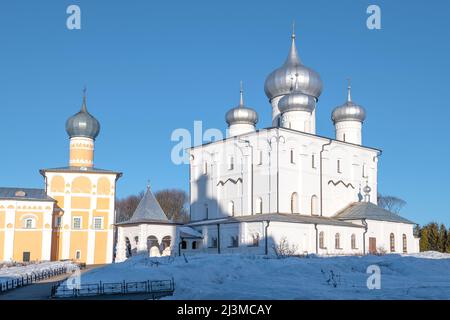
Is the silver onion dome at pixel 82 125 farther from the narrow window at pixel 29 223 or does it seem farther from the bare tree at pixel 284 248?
the bare tree at pixel 284 248

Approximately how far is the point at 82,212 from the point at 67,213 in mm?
984

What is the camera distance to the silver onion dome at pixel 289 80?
38.8 meters

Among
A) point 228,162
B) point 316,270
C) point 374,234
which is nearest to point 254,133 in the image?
point 228,162

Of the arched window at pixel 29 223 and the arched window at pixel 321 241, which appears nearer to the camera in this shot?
the arched window at pixel 321 241

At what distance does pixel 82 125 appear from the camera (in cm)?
4216

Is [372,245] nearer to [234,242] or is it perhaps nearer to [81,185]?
[234,242]

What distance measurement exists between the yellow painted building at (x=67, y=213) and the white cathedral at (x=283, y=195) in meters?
4.60

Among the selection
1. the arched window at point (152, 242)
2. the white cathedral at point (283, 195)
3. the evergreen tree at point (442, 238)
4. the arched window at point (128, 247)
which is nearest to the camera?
the white cathedral at point (283, 195)

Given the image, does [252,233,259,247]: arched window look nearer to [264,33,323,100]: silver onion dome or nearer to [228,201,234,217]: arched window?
[228,201,234,217]: arched window

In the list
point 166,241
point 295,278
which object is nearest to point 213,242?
point 166,241

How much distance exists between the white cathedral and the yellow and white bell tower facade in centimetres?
447

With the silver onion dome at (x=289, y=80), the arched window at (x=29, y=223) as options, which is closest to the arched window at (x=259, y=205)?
the silver onion dome at (x=289, y=80)

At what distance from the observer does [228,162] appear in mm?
37375
